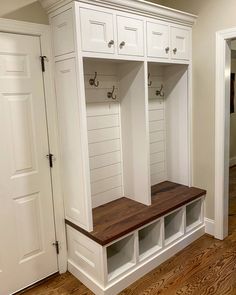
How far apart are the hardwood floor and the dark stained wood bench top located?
49 cm

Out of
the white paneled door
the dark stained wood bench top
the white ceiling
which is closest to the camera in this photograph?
the white ceiling

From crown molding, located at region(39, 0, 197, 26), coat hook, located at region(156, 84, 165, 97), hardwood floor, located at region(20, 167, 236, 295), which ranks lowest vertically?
hardwood floor, located at region(20, 167, 236, 295)

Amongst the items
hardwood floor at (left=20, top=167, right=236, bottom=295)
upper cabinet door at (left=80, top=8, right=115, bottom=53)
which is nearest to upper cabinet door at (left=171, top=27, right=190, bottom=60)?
upper cabinet door at (left=80, top=8, right=115, bottom=53)

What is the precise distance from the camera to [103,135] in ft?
8.59

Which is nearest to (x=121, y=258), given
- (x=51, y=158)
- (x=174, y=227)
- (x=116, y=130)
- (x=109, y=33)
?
(x=174, y=227)

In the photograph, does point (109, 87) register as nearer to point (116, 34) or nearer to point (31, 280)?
point (116, 34)

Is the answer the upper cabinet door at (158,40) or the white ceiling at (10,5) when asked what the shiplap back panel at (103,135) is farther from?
the white ceiling at (10,5)

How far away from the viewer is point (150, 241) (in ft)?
8.71

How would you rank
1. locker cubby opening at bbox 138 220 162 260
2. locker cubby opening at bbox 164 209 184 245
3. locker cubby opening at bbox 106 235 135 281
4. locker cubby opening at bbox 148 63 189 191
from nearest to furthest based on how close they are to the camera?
locker cubby opening at bbox 106 235 135 281
locker cubby opening at bbox 138 220 162 260
locker cubby opening at bbox 164 209 184 245
locker cubby opening at bbox 148 63 189 191

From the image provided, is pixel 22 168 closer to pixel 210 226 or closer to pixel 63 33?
pixel 63 33

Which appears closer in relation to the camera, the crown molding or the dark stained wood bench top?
the crown molding

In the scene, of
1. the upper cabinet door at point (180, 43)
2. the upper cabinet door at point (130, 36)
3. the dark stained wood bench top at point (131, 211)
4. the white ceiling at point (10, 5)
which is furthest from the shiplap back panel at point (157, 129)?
the white ceiling at point (10, 5)

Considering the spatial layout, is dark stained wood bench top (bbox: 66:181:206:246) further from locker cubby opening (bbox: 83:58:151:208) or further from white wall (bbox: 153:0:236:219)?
white wall (bbox: 153:0:236:219)

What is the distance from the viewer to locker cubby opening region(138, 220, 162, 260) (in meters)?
2.54
